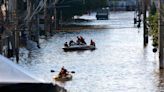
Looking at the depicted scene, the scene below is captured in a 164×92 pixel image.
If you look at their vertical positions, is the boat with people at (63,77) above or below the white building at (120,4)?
below

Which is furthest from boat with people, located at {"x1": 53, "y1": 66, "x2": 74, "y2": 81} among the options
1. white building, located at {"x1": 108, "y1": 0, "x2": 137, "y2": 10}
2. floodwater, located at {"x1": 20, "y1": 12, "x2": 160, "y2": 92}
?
white building, located at {"x1": 108, "y1": 0, "x2": 137, "y2": 10}

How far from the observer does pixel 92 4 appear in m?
102

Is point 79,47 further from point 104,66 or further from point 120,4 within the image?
point 120,4

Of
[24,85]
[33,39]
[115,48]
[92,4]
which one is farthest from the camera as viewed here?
[92,4]

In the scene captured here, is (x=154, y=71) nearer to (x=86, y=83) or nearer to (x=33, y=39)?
(x=86, y=83)

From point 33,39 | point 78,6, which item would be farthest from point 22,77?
point 78,6

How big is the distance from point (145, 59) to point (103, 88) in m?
11.8

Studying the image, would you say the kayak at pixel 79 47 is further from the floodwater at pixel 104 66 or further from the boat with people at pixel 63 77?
the boat with people at pixel 63 77

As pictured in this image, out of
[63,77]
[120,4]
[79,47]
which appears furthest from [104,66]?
[120,4]

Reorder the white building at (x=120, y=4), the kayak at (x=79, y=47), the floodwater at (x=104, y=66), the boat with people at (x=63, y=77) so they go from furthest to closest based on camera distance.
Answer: the white building at (x=120, y=4)
the kayak at (x=79, y=47)
the boat with people at (x=63, y=77)
the floodwater at (x=104, y=66)

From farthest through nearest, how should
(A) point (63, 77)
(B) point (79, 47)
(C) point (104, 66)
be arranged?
(B) point (79, 47) < (C) point (104, 66) < (A) point (63, 77)

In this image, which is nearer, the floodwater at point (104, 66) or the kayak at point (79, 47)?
the floodwater at point (104, 66)

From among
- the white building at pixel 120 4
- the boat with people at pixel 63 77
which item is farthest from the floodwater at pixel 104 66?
the white building at pixel 120 4

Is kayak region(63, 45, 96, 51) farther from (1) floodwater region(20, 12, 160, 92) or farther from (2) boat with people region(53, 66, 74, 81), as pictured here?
(2) boat with people region(53, 66, 74, 81)
